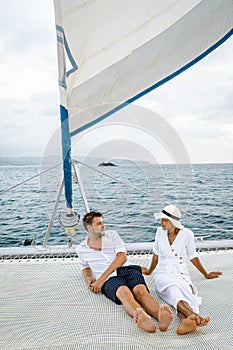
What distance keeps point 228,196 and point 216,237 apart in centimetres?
822

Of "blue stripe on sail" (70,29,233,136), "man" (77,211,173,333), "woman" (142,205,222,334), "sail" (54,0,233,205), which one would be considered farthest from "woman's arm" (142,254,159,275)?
"blue stripe on sail" (70,29,233,136)

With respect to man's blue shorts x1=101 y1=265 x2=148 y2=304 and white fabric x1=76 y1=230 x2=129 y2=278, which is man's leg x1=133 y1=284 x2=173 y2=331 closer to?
man's blue shorts x1=101 y1=265 x2=148 y2=304

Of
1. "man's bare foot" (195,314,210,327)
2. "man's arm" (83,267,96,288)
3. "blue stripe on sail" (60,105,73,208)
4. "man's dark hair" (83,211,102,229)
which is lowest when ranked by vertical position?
"man's bare foot" (195,314,210,327)

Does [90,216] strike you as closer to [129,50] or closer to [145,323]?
[145,323]

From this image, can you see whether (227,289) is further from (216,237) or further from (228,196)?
(228,196)

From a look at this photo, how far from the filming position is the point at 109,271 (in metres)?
2.04

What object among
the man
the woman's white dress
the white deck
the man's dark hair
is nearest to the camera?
the white deck

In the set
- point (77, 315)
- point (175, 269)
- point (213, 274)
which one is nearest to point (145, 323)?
point (77, 315)

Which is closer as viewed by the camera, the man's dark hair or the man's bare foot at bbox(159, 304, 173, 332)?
the man's bare foot at bbox(159, 304, 173, 332)

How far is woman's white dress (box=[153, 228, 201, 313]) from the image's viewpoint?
178 centimetres

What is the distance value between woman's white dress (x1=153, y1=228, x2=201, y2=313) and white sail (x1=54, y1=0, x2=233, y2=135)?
39.7 inches

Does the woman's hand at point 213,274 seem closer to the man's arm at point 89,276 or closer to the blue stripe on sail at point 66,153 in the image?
the man's arm at point 89,276

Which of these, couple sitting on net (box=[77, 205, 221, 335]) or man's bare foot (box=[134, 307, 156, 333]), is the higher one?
couple sitting on net (box=[77, 205, 221, 335])

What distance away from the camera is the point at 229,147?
15.0ft
